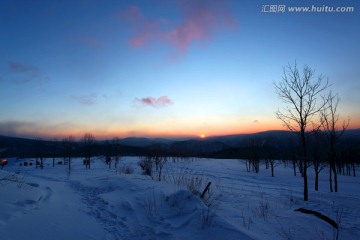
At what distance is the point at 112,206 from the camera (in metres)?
7.86

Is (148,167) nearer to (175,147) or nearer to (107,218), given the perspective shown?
(107,218)

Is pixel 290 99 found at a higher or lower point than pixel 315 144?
higher

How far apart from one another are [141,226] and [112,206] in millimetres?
2203

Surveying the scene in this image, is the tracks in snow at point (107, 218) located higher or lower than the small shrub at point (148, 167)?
higher

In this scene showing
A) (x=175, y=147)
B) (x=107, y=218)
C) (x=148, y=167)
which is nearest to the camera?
(x=107, y=218)

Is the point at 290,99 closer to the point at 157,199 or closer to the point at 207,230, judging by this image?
the point at 157,199

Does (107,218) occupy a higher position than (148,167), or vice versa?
(107,218)

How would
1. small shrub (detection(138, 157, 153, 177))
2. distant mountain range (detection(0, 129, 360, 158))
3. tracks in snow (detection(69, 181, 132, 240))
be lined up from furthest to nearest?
distant mountain range (detection(0, 129, 360, 158)) → small shrub (detection(138, 157, 153, 177)) → tracks in snow (detection(69, 181, 132, 240))

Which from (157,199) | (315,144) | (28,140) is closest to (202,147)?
(28,140)

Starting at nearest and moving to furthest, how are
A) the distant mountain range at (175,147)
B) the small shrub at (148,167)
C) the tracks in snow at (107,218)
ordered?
the tracks in snow at (107,218) < the small shrub at (148,167) < the distant mountain range at (175,147)

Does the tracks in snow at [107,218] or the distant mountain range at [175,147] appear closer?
the tracks in snow at [107,218]

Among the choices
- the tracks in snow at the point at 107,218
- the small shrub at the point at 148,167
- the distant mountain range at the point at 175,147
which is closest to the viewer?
the tracks in snow at the point at 107,218

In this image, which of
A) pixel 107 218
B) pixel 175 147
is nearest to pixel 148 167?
pixel 107 218

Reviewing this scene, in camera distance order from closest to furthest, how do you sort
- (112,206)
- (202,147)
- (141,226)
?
(141,226), (112,206), (202,147)
